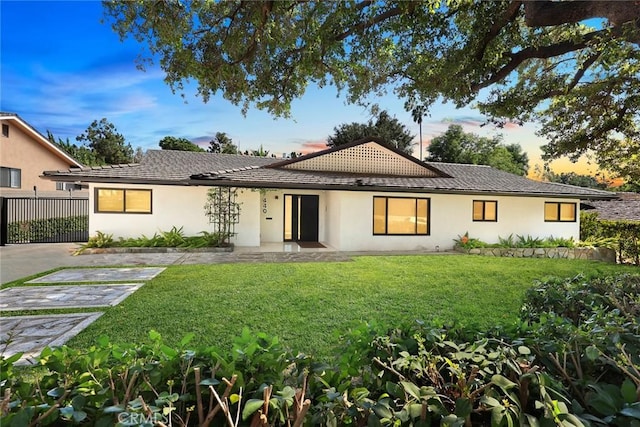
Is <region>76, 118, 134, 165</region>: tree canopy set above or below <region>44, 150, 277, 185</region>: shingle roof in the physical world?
above

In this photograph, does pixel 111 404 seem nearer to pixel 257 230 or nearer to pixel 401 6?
pixel 401 6

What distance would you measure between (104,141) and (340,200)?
124 feet

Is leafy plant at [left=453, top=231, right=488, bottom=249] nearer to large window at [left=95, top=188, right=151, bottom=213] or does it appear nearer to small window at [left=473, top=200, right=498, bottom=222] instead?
small window at [left=473, top=200, right=498, bottom=222]

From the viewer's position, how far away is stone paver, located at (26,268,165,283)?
7945 millimetres

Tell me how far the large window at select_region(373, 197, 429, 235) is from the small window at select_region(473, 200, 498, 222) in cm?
251

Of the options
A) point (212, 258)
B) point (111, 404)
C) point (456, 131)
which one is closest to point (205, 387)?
point (111, 404)

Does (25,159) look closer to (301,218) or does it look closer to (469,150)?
(301,218)

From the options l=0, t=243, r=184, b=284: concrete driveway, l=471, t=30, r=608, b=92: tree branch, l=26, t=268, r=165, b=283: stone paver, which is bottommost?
l=26, t=268, r=165, b=283: stone paver

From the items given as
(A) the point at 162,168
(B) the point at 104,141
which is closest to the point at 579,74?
(A) the point at 162,168

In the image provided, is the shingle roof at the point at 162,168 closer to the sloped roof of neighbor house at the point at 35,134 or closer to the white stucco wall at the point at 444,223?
the white stucco wall at the point at 444,223

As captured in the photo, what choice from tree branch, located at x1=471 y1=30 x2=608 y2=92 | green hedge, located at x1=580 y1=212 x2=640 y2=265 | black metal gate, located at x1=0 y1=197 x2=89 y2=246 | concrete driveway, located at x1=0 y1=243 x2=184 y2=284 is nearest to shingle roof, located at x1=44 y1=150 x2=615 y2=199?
green hedge, located at x1=580 y1=212 x2=640 y2=265

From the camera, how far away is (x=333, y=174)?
15.0m

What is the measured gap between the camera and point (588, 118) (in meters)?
10.2

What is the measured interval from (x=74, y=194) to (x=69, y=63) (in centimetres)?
2007
